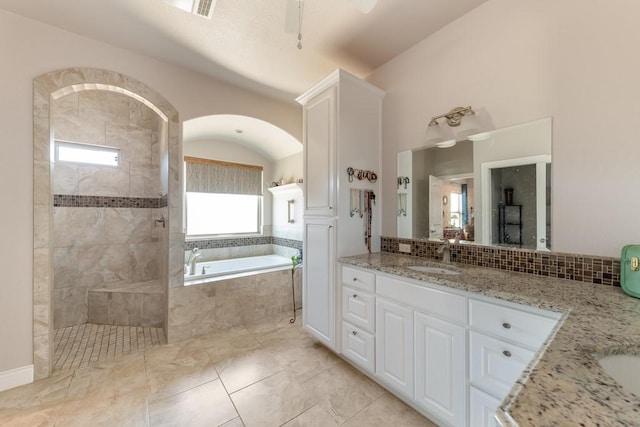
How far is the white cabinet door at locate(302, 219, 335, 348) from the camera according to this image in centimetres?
208

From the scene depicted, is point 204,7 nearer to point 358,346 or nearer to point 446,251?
point 446,251

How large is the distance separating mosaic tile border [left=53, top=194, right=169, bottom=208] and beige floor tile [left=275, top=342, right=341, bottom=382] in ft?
7.19

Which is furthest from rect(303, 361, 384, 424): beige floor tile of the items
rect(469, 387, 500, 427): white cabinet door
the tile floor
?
rect(469, 387, 500, 427): white cabinet door

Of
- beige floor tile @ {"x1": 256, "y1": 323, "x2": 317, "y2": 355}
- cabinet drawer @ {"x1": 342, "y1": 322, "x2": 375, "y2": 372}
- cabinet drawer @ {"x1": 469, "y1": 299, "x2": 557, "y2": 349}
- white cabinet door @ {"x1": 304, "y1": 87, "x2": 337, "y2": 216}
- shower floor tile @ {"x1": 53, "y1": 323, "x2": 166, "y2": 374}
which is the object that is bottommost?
shower floor tile @ {"x1": 53, "y1": 323, "x2": 166, "y2": 374}

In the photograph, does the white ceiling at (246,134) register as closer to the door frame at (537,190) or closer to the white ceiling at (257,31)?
the white ceiling at (257,31)

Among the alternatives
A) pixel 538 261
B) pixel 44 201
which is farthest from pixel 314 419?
pixel 44 201

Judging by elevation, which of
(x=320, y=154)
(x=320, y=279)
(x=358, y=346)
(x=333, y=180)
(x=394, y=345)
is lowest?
(x=358, y=346)

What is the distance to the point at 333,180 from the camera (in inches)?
81.9

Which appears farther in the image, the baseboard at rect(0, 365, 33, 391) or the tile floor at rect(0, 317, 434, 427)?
the baseboard at rect(0, 365, 33, 391)

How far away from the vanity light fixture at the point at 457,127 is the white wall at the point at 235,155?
10.5ft

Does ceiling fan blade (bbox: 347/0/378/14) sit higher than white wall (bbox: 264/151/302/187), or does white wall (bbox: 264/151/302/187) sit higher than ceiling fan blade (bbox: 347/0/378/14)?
ceiling fan blade (bbox: 347/0/378/14)

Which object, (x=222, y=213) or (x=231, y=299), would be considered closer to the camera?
(x=231, y=299)

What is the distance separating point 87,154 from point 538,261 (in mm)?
4923

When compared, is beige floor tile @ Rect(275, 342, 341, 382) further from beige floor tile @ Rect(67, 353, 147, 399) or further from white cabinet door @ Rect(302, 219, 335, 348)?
beige floor tile @ Rect(67, 353, 147, 399)
